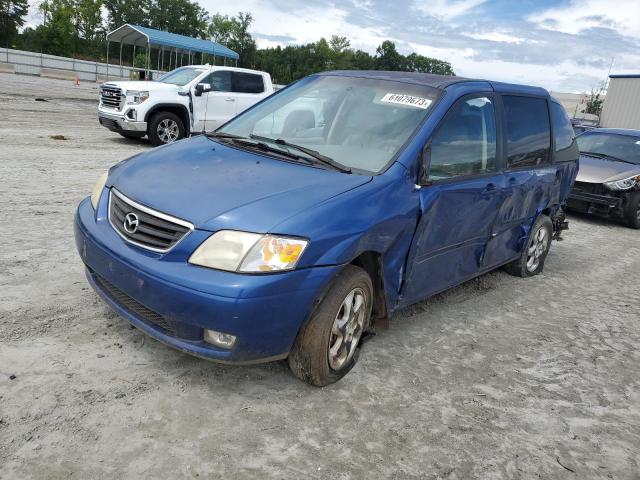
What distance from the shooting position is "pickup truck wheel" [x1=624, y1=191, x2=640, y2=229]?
927 centimetres

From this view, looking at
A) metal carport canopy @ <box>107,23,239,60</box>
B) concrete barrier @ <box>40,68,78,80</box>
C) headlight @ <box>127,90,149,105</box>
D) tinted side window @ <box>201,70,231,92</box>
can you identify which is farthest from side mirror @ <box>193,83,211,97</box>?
concrete barrier @ <box>40,68,78,80</box>

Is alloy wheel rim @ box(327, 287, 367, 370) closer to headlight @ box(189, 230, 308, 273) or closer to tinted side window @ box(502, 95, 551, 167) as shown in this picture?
headlight @ box(189, 230, 308, 273)

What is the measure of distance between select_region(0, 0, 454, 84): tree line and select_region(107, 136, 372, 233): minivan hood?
61.4 metres

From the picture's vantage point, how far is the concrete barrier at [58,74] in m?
37.3

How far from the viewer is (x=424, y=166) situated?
3.48 meters

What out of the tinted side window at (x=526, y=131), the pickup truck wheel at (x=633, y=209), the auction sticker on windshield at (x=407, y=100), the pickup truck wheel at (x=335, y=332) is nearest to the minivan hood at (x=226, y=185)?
the pickup truck wheel at (x=335, y=332)

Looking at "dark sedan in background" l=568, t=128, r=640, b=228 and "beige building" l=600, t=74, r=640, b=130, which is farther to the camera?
"beige building" l=600, t=74, r=640, b=130

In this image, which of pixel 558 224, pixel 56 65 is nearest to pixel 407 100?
pixel 558 224

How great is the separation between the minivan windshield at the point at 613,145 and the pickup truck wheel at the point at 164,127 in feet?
26.6

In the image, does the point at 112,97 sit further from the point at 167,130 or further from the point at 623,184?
the point at 623,184

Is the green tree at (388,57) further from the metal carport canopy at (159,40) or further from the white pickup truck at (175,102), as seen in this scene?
the white pickup truck at (175,102)

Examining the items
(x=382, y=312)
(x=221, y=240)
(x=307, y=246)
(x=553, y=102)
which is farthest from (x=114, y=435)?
(x=553, y=102)

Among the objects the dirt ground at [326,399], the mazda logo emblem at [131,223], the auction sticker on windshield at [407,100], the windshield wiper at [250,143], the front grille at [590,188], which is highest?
the auction sticker on windshield at [407,100]

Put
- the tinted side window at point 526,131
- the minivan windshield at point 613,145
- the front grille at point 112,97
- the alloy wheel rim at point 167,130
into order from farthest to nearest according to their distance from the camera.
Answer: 1. the alloy wheel rim at point 167,130
2. the front grille at point 112,97
3. the minivan windshield at point 613,145
4. the tinted side window at point 526,131
